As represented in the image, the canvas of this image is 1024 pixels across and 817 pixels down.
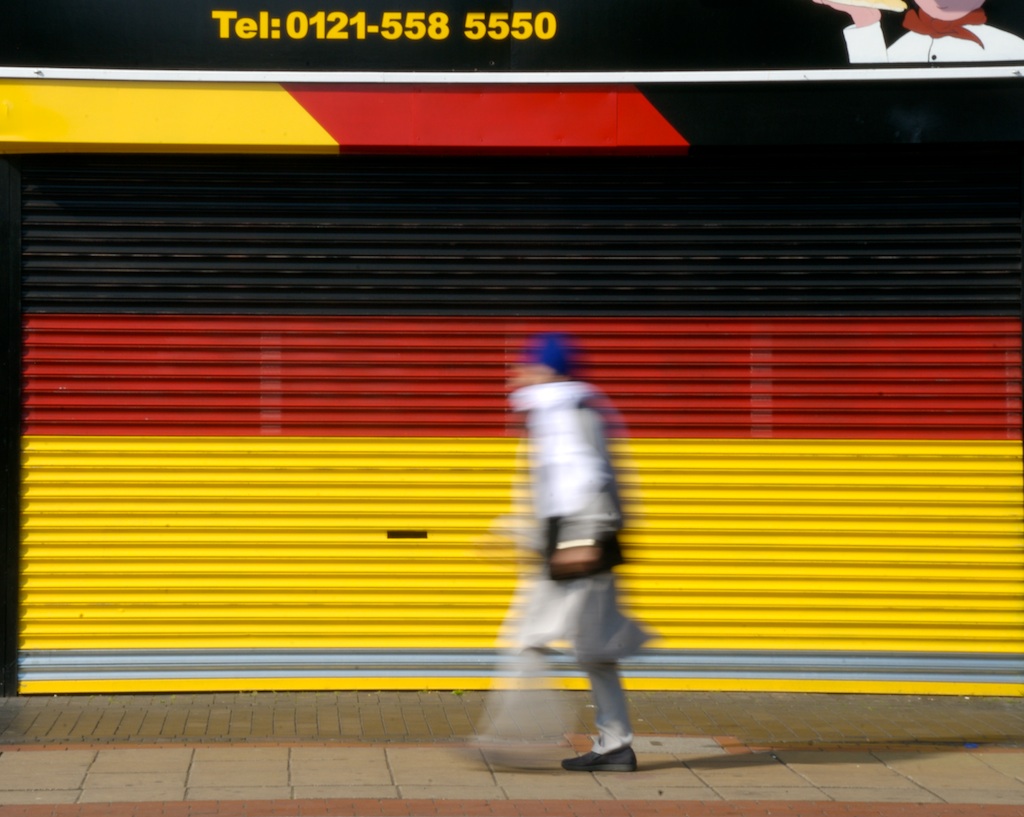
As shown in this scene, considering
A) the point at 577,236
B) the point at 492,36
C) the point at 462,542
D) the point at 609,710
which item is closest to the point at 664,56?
the point at 492,36

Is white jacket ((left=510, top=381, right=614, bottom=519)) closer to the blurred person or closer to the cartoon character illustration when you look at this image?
the blurred person

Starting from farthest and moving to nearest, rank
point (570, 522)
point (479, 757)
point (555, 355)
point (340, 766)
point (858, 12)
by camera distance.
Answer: point (858, 12) → point (479, 757) → point (340, 766) → point (555, 355) → point (570, 522)

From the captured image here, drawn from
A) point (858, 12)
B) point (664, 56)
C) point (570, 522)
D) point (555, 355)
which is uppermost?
point (858, 12)

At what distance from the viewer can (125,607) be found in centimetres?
912

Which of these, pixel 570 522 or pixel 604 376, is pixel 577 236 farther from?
pixel 570 522

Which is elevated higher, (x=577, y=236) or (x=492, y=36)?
(x=492, y=36)

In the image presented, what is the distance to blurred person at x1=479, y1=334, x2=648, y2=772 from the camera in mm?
6551

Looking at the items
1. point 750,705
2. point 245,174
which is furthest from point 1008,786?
point 245,174

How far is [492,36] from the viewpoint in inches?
Answer: 354

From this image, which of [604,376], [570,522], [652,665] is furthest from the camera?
[604,376]

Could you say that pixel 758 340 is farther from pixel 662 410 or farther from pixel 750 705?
pixel 750 705

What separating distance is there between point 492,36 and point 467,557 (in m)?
3.21

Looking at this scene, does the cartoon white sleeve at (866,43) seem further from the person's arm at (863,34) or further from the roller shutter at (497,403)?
the roller shutter at (497,403)

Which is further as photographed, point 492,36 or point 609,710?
point 492,36
